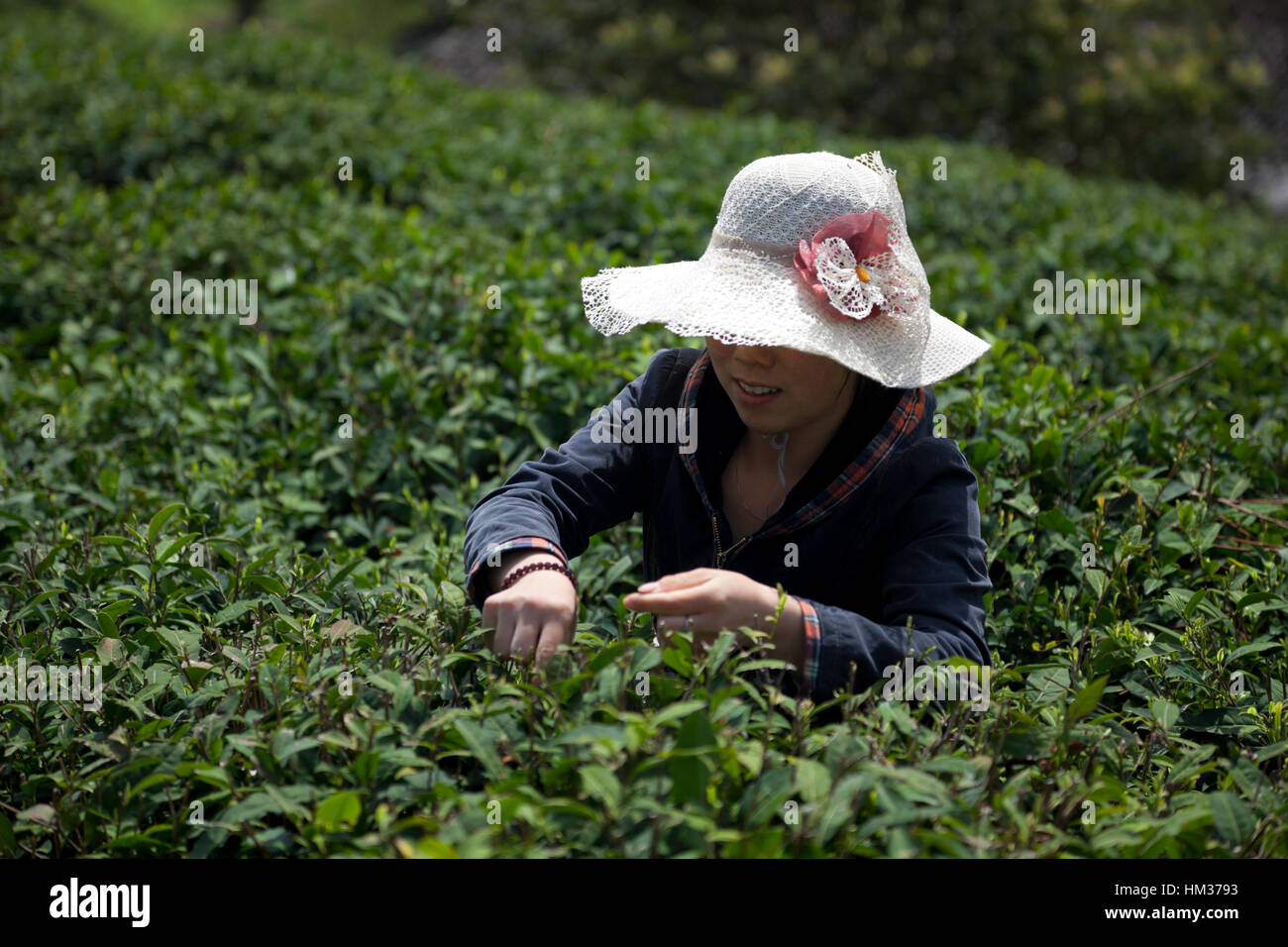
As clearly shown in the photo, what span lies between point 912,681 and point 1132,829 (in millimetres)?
376

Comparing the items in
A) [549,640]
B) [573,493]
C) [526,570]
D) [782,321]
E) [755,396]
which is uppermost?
[782,321]

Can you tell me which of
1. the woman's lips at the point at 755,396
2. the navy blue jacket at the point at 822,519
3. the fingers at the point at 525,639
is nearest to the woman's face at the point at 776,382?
the woman's lips at the point at 755,396

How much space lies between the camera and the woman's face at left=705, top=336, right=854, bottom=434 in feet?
6.27

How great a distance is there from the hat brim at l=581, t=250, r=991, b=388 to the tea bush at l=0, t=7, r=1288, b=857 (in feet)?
1.74

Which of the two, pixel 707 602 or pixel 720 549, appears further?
pixel 720 549

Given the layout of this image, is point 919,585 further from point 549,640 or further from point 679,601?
point 549,640

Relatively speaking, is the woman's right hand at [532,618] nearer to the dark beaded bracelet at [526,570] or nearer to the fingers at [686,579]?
the dark beaded bracelet at [526,570]

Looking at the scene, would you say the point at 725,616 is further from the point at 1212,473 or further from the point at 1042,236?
the point at 1042,236

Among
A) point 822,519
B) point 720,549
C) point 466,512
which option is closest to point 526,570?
point 720,549

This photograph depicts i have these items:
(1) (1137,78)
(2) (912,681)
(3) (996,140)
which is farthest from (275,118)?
(1) (1137,78)

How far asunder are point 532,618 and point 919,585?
648 millimetres

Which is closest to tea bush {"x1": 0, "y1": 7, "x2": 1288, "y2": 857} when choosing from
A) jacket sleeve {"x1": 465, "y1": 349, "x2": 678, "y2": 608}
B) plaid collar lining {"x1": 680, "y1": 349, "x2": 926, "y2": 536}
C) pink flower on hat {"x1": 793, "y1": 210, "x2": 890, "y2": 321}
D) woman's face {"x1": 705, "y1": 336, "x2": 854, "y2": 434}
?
jacket sleeve {"x1": 465, "y1": 349, "x2": 678, "y2": 608}

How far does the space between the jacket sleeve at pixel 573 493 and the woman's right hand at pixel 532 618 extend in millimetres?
121

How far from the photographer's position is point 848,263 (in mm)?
1864
